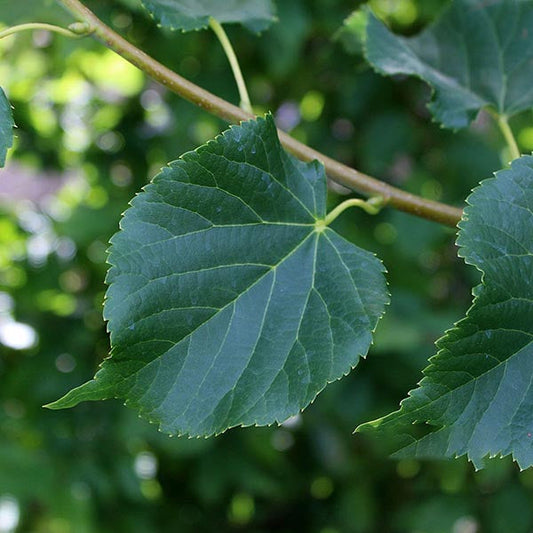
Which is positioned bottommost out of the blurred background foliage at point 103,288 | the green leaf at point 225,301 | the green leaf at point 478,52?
the blurred background foliage at point 103,288

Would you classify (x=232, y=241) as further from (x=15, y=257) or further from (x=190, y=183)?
(x=15, y=257)

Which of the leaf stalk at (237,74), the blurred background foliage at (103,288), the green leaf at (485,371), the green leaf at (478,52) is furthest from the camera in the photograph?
the blurred background foliage at (103,288)

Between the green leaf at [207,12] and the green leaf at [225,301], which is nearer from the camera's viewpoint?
the green leaf at [225,301]

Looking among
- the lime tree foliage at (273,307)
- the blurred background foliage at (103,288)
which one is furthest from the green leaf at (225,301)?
the blurred background foliage at (103,288)

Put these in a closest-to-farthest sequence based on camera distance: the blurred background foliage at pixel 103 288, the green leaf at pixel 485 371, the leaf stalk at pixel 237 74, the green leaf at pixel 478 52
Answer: the green leaf at pixel 485 371
the leaf stalk at pixel 237 74
the green leaf at pixel 478 52
the blurred background foliage at pixel 103 288

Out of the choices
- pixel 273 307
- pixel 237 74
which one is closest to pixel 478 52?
pixel 237 74

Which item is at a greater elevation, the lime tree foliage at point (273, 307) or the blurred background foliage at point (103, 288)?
the lime tree foliage at point (273, 307)

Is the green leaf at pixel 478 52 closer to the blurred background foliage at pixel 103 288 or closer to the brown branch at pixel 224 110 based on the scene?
the brown branch at pixel 224 110
